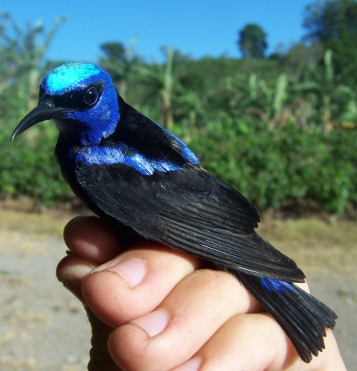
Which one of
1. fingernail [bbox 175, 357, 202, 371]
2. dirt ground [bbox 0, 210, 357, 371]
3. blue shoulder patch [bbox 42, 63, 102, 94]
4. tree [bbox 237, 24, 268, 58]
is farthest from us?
tree [bbox 237, 24, 268, 58]

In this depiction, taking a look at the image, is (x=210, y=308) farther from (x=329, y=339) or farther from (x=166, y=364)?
(x=329, y=339)

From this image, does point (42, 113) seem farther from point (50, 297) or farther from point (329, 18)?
point (329, 18)

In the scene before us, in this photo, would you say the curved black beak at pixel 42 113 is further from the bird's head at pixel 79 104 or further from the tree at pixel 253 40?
the tree at pixel 253 40

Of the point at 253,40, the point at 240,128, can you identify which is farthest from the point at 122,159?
the point at 253,40

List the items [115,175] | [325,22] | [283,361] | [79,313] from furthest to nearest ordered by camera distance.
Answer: [325,22]
[79,313]
[115,175]
[283,361]

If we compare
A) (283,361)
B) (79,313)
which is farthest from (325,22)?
(283,361)

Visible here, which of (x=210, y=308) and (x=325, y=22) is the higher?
(x=325, y=22)

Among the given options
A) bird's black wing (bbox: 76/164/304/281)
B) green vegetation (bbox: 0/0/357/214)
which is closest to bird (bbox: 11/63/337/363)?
bird's black wing (bbox: 76/164/304/281)

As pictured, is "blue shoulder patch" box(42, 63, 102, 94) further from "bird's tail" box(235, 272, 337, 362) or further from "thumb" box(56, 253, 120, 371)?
"bird's tail" box(235, 272, 337, 362)
